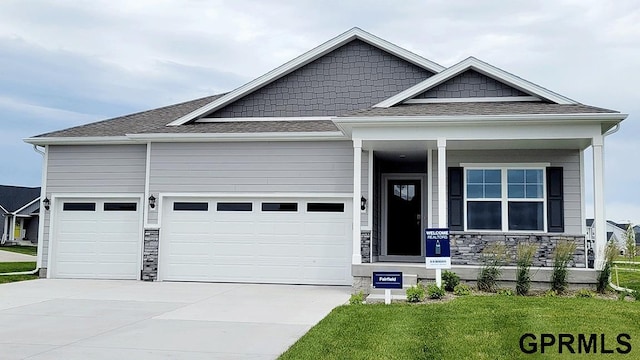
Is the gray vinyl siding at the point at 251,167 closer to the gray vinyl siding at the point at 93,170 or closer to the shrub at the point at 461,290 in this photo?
the gray vinyl siding at the point at 93,170

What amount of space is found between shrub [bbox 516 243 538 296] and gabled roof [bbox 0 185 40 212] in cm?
3774

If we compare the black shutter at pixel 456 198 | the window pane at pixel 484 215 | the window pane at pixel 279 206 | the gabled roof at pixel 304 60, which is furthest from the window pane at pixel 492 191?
the window pane at pixel 279 206

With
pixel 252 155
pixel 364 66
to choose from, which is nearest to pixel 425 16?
pixel 364 66

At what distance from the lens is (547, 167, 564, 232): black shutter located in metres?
13.0

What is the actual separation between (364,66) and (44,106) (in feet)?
51.0

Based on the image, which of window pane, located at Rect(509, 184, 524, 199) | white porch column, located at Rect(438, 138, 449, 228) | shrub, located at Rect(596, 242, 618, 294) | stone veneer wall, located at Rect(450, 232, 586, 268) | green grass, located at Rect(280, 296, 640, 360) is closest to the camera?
green grass, located at Rect(280, 296, 640, 360)

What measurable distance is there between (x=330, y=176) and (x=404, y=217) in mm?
2393

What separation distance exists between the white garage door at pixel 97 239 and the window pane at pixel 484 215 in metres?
7.92

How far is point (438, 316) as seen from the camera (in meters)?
8.60

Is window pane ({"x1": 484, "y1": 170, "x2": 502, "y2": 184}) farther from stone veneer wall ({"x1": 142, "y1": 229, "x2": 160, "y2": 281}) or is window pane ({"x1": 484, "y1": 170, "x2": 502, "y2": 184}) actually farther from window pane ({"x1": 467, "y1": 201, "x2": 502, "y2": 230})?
stone veneer wall ({"x1": 142, "y1": 229, "x2": 160, "y2": 281})

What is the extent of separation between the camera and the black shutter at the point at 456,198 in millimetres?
13258

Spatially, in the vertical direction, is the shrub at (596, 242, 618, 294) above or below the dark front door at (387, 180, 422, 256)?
below

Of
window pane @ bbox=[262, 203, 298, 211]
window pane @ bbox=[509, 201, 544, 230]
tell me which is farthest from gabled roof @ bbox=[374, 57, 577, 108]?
window pane @ bbox=[262, 203, 298, 211]

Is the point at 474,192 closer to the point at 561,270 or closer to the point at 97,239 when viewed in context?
the point at 561,270
